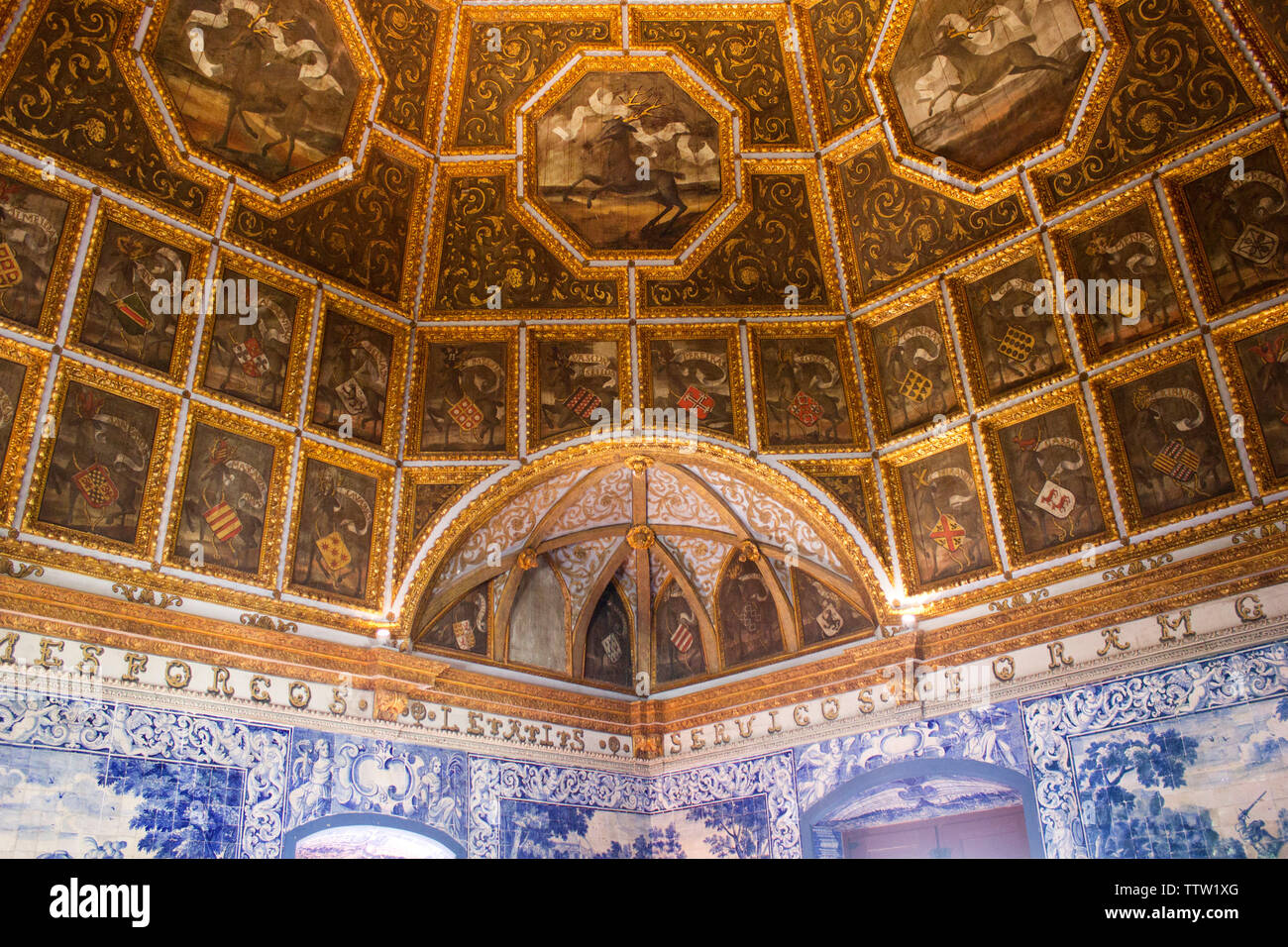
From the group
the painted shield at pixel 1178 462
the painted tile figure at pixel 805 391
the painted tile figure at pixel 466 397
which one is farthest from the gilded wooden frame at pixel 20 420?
the painted shield at pixel 1178 462

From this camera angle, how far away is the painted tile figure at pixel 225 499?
396 inches

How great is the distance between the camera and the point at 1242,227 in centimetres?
954

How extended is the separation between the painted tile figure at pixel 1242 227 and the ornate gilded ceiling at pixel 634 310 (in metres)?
0.03

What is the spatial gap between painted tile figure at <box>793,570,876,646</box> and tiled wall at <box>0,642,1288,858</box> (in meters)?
1.28

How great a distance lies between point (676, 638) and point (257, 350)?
21.1ft

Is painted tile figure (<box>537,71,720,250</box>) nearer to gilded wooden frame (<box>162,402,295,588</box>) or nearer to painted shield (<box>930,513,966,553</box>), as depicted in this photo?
gilded wooden frame (<box>162,402,295,588</box>)

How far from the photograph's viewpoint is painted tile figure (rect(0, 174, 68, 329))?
905 centimetres

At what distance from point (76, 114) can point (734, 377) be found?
7.21 meters
